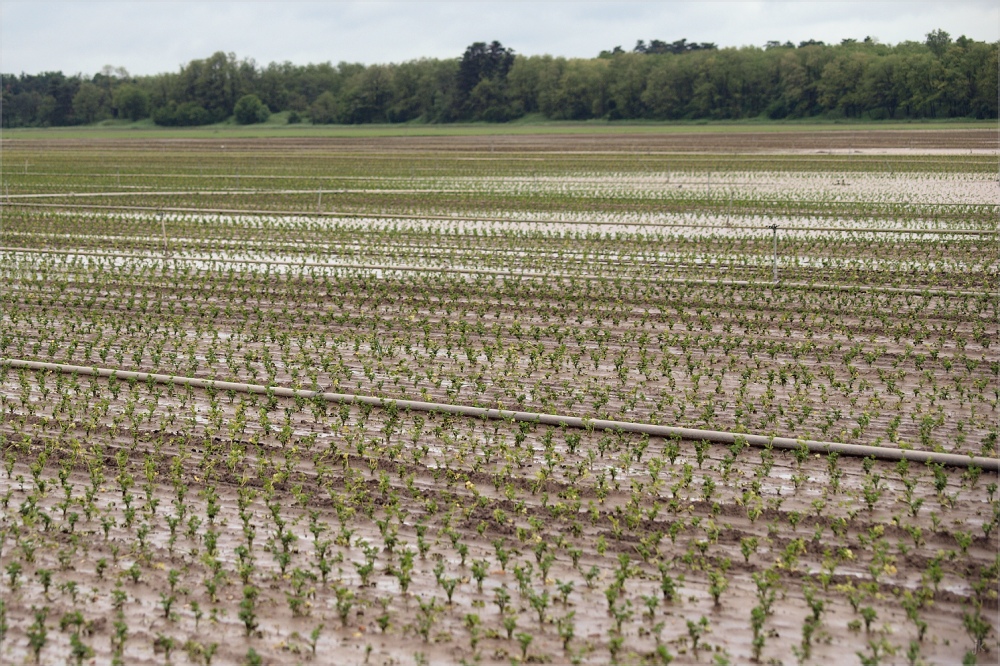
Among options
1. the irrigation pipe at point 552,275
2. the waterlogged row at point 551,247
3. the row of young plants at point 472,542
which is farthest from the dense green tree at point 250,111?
the row of young plants at point 472,542

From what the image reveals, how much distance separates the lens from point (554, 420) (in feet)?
32.3

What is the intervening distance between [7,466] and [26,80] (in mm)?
178066

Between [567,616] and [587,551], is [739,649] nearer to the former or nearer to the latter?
[567,616]

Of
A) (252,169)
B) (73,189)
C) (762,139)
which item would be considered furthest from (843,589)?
(762,139)

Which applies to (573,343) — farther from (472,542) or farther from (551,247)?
(551,247)

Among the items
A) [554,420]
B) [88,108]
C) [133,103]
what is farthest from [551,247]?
[88,108]

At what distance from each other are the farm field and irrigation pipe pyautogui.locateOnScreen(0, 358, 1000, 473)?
0.11 feet

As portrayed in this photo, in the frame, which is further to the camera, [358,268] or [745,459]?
[358,268]

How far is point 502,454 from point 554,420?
90 cm

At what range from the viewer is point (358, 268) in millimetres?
18781

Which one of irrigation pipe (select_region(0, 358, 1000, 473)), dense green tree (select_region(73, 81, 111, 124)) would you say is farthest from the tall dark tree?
irrigation pipe (select_region(0, 358, 1000, 473))

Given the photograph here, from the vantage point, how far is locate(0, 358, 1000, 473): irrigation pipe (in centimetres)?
874

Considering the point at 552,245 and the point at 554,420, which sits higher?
the point at 552,245

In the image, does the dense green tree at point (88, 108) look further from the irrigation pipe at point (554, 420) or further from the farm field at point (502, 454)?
the irrigation pipe at point (554, 420)
